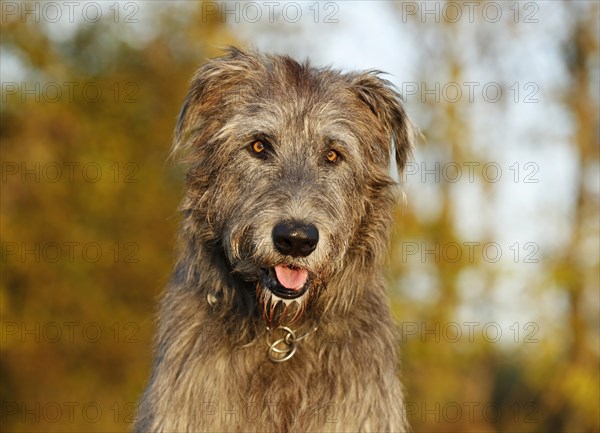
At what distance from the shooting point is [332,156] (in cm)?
560

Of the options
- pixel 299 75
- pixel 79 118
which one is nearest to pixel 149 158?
pixel 79 118

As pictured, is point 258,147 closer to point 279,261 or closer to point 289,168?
point 289,168

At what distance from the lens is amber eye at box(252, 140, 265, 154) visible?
5527 mm

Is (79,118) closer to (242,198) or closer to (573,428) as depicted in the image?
(573,428)

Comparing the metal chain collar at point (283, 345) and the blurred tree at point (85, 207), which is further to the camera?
the blurred tree at point (85, 207)

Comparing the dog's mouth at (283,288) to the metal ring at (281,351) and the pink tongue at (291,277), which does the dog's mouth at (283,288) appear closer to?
the pink tongue at (291,277)

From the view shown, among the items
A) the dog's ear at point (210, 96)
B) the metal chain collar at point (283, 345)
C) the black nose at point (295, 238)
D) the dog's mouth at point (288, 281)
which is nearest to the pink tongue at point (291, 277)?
the dog's mouth at point (288, 281)

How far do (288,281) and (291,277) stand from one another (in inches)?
1.1

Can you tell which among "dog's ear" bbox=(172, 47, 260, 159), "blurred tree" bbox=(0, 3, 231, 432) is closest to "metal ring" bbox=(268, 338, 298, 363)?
"dog's ear" bbox=(172, 47, 260, 159)

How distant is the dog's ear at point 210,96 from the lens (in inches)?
227

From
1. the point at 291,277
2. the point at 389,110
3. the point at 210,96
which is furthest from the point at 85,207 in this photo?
the point at 291,277

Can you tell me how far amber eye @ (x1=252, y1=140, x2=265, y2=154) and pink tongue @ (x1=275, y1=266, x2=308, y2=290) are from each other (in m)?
0.78

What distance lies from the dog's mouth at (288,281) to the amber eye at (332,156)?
775mm

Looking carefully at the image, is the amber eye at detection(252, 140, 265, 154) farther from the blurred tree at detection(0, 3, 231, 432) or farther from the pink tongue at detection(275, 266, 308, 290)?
the blurred tree at detection(0, 3, 231, 432)
